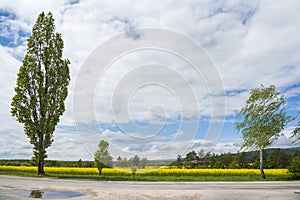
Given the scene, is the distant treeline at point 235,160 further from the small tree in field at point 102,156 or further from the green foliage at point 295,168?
the small tree in field at point 102,156

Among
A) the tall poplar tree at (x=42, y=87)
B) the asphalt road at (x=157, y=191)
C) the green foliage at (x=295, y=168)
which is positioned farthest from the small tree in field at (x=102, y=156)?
the green foliage at (x=295, y=168)

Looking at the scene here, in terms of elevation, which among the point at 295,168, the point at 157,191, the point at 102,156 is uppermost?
the point at 102,156

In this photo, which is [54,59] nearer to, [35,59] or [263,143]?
[35,59]

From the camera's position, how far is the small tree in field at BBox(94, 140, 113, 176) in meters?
31.0

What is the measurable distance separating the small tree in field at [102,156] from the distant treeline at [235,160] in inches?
600

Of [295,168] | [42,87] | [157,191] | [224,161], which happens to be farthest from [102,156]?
[224,161]

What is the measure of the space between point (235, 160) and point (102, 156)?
25.0 metres

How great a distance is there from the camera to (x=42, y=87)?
93.0 feet

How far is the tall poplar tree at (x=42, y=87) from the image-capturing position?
27453 millimetres

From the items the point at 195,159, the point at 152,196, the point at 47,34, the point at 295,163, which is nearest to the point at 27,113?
the point at 47,34

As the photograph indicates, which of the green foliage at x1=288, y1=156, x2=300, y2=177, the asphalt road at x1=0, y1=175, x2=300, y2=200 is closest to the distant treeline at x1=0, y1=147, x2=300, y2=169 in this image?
the green foliage at x1=288, y1=156, x2=300, y2=177

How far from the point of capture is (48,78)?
29.1 meters

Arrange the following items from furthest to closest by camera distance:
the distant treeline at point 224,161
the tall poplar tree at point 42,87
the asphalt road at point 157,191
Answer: the distant treeline at point 224,161
the tall poplar tree at point 42,87
the asphalt road at point 157,191

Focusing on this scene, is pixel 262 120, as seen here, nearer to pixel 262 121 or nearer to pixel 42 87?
pixel 262 121
